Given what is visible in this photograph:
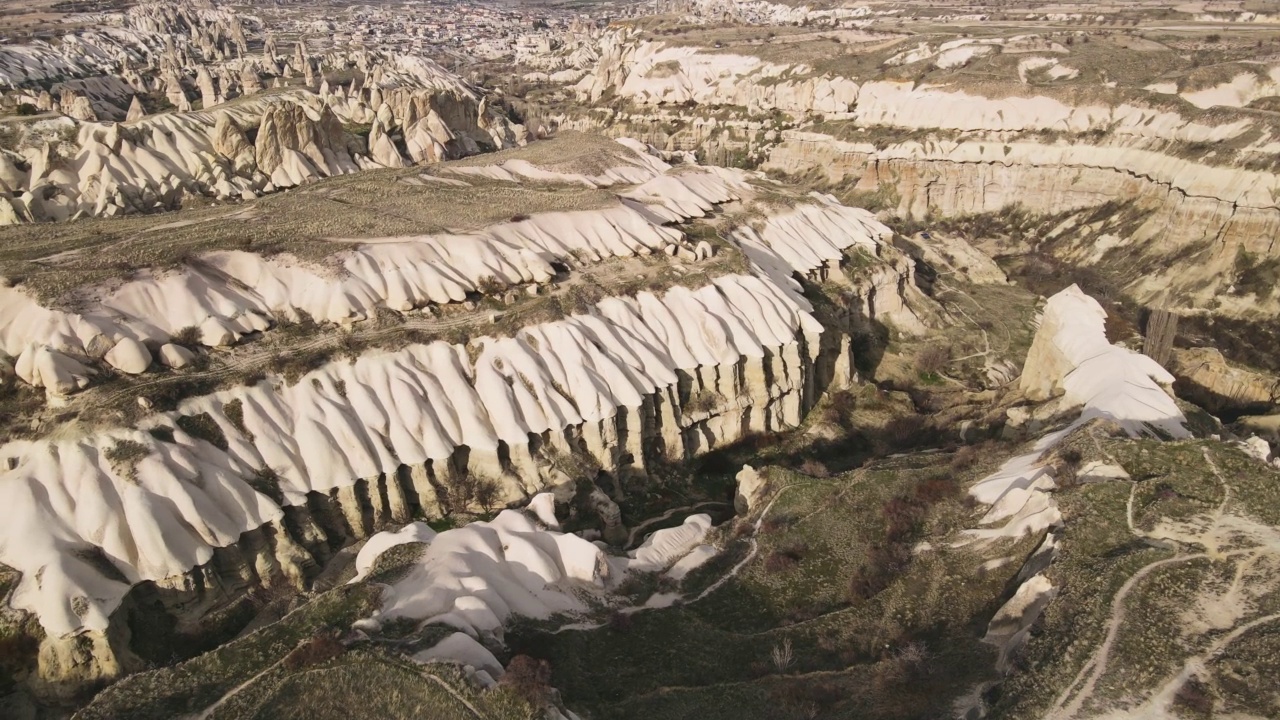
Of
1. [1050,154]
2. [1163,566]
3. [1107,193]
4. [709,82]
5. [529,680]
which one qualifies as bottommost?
[1163,566]

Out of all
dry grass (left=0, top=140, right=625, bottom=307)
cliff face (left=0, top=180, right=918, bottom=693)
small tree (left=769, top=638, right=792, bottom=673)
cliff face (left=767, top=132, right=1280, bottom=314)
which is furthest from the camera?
cliff face (left=767, top=132, right=1280, bottom=314)

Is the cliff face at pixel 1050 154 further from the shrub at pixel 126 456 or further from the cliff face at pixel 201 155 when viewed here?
the shrub at pixel 126 456

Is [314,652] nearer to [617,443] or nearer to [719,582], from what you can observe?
[719,582]

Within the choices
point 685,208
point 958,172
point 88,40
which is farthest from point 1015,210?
point 88,40

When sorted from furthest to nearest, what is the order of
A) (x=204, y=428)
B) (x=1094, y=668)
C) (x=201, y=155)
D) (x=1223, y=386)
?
(x=201, y=155)
(x=1223, y=386)
(x=204, y=428)
(x=1094, y=668)

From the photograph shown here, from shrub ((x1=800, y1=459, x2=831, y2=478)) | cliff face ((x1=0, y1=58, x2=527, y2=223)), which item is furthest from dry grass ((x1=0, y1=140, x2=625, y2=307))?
cliff face ((x1=0, y1=58, x2=527, y2=223))

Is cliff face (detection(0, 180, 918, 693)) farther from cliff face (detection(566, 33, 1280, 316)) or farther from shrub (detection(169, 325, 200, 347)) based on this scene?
cliff face (detection(566, 33, 1280, 316))

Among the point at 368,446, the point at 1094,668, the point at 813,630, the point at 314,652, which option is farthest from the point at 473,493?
the point at 1094,668

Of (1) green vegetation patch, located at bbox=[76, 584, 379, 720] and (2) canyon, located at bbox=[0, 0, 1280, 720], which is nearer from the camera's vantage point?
(1) green vegetation patch, located at bbox=[76, 584, 379, 720]

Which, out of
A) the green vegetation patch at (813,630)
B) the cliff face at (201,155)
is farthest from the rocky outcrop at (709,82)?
the green vegetation patch at (813,630)
